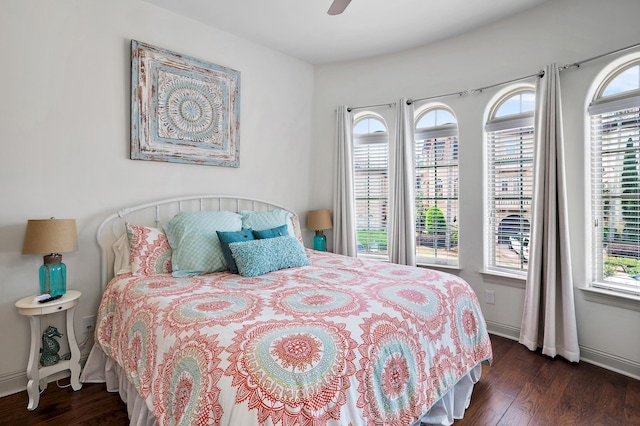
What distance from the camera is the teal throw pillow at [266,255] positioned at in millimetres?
2301

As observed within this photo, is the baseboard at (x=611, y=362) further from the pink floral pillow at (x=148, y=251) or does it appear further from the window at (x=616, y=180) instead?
the pink floral pillow at (x=148, y=251)

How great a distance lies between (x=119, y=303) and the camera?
79.7 inches

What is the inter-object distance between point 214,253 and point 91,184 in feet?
3.45

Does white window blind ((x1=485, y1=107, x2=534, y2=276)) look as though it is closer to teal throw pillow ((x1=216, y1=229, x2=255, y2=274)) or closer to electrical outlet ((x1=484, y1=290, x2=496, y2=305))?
electrical outlet ((x1=484, y1=290, x2=496, y2=305))

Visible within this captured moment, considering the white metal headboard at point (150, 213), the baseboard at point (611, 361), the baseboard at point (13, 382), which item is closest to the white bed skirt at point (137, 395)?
the baseboard at point (13, 382)

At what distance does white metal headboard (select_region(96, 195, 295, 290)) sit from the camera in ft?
8.00

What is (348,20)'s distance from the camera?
9.70 ft

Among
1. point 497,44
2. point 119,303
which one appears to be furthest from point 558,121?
point 119,303

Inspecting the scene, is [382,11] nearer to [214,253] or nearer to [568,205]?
[568,205]

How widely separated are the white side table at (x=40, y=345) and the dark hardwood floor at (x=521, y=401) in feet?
0.28

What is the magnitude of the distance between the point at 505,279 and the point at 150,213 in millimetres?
3196

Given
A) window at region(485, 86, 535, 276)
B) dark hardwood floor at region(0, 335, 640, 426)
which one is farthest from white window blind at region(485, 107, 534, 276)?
dark hardwood floor at region(0, 335, 640, 426)

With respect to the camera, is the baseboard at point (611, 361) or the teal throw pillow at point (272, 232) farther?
the teal throw pillow at point (272, 232)

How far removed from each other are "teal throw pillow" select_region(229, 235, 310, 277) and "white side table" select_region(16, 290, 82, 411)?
3.51ft
